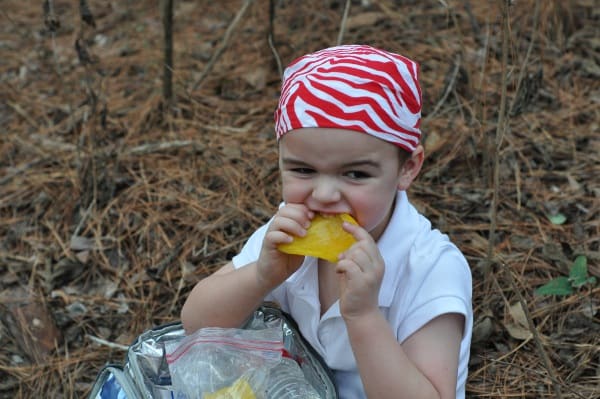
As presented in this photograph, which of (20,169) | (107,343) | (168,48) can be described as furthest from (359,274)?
(20,169)

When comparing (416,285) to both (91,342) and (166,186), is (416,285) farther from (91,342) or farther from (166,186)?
(166,186)

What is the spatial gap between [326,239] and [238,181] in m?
1.56

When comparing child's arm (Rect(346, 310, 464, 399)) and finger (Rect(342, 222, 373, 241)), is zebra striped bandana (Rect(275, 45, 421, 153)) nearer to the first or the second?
finger (Rect(342, 222, 373, 241))

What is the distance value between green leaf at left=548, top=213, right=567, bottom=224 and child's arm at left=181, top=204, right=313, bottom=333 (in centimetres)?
137

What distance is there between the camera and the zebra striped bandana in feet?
5.71

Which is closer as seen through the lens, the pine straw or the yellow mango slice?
the yellow mango slice

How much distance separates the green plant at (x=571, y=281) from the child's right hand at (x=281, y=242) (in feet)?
3.19

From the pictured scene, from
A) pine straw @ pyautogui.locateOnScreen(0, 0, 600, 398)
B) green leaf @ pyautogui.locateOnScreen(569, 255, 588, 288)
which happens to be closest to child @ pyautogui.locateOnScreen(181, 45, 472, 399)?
pine straw @ pyautogui.locateOnScreen(0, 0, 600, 398)

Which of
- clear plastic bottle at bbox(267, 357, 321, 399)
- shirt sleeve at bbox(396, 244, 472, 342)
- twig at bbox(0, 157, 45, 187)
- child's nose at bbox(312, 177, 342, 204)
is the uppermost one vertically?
child's nose at bbox(312, 177, 342, 204)

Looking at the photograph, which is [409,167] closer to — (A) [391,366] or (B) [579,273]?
(A) [391,366]

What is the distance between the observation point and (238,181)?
3.29 m

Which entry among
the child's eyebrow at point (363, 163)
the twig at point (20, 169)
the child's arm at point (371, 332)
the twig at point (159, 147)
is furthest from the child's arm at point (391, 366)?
the twig at point (20, 169)

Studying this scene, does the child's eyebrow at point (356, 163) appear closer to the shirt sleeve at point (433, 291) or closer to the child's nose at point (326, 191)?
the child's nose at point (326, 191)

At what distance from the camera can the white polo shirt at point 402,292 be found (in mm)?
1892
